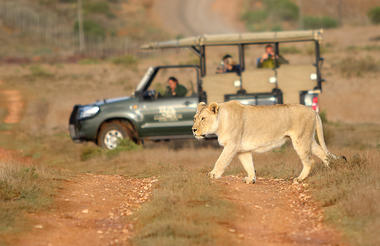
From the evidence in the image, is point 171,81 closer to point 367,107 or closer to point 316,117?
point 316,117

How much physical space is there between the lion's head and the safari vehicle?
16.1ft

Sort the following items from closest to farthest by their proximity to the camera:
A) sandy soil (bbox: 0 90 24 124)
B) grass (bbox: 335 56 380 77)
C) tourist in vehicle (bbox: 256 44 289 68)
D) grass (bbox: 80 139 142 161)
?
grass (bbox: 80 139 142 161)
tourist in vehicle (bbox: 256 44 289 68)
sandy soil (bbox: 0 90 24 124)
grass (bbox: 335 56 380 77)

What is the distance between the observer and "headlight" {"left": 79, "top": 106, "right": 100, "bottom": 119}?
48.1 ft

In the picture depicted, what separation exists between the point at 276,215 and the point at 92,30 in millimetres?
52127

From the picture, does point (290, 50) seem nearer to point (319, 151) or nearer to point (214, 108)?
point (319, 151)

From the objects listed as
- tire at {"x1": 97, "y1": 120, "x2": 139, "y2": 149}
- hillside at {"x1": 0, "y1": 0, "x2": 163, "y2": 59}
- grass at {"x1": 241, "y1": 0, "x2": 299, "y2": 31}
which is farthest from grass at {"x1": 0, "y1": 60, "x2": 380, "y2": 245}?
grass at {"x1": 241, "y1": 0, "x2": 299, "y2": 31}

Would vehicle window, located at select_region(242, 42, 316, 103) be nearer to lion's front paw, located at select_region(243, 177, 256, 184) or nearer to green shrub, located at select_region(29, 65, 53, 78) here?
lion's front paw, located at select_region(243, 177, 256, 184)

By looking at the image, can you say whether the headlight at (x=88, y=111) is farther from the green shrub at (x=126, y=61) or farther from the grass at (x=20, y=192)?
the green shrub at (x=126, y=61)

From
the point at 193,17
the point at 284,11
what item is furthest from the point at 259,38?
the point at 284,11

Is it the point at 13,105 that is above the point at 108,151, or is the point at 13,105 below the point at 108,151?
above

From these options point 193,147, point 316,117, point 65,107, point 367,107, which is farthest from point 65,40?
Result: point 316,117

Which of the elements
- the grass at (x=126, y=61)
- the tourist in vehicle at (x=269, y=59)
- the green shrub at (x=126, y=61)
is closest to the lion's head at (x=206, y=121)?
the tourist in vehicle at (x=269, y=59)

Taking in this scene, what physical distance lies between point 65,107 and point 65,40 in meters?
33.3

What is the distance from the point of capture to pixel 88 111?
48.2 feet
